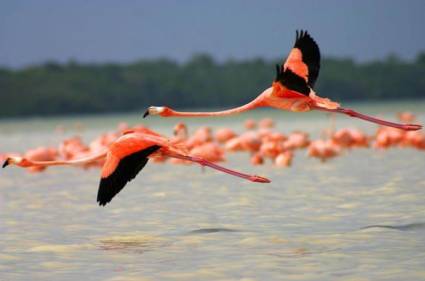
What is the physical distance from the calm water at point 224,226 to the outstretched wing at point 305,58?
Answer: 925 millimetres

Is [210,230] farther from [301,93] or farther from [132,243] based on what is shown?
[301,93]

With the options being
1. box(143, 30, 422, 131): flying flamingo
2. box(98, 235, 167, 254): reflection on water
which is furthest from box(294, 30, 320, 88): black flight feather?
box(98, 235, 167, 254): reflection on water

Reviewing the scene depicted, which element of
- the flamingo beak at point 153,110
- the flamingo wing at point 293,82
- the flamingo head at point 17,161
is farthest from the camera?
the flamingo head at point 17,161

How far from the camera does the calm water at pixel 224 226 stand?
5.25m

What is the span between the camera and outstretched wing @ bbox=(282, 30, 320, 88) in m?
6.44

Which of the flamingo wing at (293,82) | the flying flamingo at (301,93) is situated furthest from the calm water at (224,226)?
the flamingo wing at (293,82)

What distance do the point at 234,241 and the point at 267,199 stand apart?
6.92ft

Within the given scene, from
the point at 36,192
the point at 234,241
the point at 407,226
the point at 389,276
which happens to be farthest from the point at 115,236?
the point at 36,192

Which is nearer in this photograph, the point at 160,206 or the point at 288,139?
the point at 160,206

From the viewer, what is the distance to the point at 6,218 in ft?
24.7

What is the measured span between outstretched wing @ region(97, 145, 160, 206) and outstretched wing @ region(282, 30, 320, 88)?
1003mm

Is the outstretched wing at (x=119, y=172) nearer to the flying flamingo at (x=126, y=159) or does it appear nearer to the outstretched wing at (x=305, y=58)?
the flying flamingo at (x=126, y=159)

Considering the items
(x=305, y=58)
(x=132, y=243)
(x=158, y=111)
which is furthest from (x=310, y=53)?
(x=132, y=243)

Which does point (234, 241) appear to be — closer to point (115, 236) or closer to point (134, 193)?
point (115, 236)
